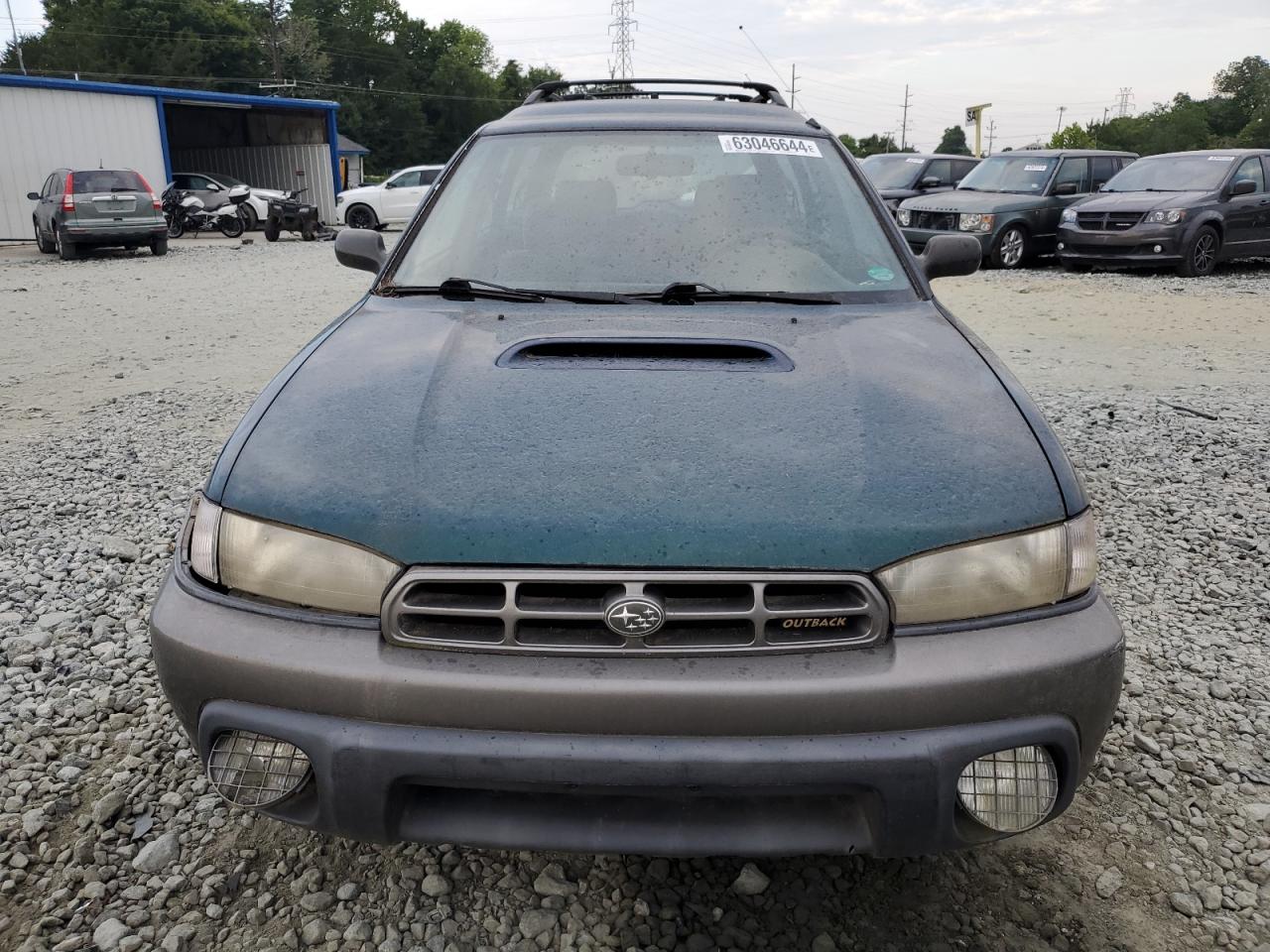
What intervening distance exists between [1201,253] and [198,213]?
20.2 metres

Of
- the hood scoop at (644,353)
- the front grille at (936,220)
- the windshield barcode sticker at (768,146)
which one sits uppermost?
the windshield barcode sticker at (768,146)

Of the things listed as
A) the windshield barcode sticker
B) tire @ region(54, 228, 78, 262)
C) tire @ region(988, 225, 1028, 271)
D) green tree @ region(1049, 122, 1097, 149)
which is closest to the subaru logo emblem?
the windshield barcode sticker

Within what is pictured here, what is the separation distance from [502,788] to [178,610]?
714 mm

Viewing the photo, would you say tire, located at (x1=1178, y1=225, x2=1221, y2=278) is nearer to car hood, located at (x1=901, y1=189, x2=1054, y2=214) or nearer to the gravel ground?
car hood, located at (x1=901, y1=189, x2=1054, y2=214)

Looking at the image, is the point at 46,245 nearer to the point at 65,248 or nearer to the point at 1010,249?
the point at 65,248

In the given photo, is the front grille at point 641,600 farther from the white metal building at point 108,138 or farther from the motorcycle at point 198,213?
the white metal building at point 108,138

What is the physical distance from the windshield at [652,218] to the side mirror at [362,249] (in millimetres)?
287

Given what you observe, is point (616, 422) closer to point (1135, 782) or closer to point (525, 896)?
point (525, 896)

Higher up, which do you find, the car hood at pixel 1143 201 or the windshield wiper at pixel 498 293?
the car hood at pixel 1143 201

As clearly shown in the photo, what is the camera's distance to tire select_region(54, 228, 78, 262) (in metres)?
16.8

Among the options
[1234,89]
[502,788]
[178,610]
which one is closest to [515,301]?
[178,610]

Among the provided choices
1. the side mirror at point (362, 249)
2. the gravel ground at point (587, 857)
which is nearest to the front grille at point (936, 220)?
the gravel ground at point (587, 857)

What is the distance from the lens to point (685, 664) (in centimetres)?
161

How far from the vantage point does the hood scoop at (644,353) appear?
2174mm
